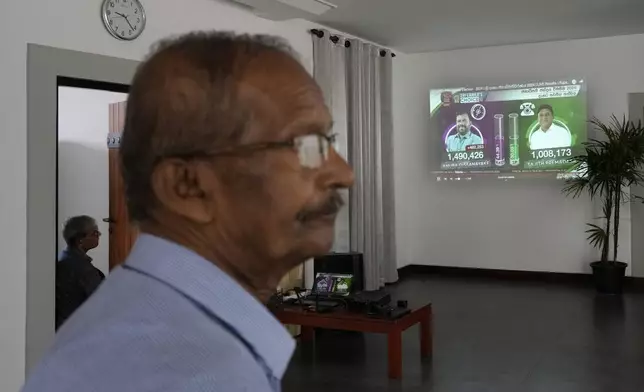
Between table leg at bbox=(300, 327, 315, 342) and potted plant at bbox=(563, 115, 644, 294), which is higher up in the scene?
potted plant at bbox=(563, 115, 644, 294)

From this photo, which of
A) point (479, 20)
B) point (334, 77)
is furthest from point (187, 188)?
point (479, 20)

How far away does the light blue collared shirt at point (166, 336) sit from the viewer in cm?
51

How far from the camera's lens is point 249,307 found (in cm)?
60

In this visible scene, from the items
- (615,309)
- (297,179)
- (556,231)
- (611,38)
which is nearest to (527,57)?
(611,38)

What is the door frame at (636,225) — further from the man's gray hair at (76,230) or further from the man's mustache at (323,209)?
the man's mustache at (323,209)

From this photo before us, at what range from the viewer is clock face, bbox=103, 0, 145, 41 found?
4.05 m

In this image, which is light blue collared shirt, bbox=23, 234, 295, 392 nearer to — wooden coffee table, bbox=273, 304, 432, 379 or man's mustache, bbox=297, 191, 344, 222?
man's mustache, bbox=297, 191, 344, 222

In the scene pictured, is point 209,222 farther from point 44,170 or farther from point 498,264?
point 498,264

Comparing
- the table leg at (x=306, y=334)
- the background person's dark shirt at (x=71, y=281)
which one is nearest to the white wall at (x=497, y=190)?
the table leg at (x=306, y=334)

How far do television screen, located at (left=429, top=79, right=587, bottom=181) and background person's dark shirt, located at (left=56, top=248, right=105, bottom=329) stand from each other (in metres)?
4.72

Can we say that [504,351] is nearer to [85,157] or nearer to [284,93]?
[85,157]

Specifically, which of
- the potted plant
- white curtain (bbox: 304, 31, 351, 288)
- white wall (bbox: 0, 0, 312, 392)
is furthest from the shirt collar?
the potted plant

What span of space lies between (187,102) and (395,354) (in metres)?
3.79

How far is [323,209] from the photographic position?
652mm
